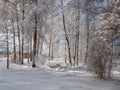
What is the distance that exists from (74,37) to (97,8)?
18.2 metres

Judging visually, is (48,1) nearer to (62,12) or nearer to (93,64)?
(62,12)

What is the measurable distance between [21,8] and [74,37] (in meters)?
8.99

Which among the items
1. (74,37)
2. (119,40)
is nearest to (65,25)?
(74,37)

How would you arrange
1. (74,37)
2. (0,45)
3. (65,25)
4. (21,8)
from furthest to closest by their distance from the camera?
1. (74,37)
2. (65,25)
3. (21,8)
4. (0,45)

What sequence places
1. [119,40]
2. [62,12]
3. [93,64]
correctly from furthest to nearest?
[62,12], [93,64], [119,40]

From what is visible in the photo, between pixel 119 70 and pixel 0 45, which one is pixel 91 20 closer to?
pixel 119 70

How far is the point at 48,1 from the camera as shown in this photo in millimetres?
22297

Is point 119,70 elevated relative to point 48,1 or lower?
lower

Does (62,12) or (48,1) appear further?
(62,12)

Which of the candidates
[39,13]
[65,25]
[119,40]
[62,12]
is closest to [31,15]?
[39,13]

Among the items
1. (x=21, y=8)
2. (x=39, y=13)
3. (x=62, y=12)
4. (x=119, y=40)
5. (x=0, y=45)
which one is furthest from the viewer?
(x=62, y=12)

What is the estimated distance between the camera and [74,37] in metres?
30.8

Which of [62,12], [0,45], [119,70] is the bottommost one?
[119,70]

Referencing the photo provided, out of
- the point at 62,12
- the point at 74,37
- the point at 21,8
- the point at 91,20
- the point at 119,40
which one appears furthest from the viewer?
the point at 74,37
